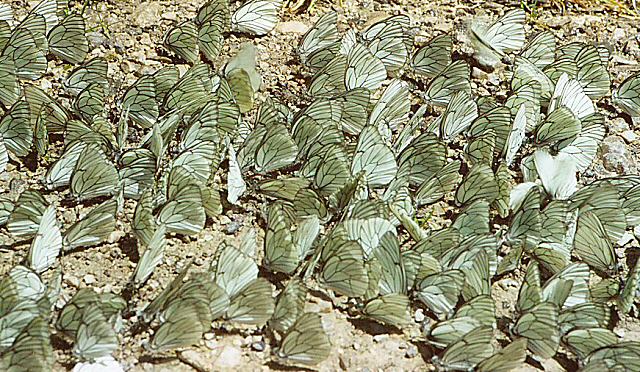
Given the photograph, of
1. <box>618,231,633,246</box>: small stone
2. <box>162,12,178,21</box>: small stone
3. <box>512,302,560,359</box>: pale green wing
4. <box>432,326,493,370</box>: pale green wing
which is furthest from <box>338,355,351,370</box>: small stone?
<box>162,12,178,21</box>: small stone

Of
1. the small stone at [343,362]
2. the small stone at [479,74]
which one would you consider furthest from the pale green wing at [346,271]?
the small stone at [479,74]

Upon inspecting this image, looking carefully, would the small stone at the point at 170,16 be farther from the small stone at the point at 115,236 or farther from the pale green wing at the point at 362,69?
the small stone at the point at 115,236

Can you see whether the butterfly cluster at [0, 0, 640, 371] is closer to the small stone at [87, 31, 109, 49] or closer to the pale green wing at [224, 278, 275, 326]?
the pale green wing at [224, 278, 275, 326]

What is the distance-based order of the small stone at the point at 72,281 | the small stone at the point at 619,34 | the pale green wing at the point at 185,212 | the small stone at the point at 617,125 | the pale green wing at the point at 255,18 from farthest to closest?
the small stone at the point at 619,34, the pale green wing at the point at 255,18, the small stone at the point at 617,125, the pale green wing at the point at 185,212, the small stone at the point at 72,281

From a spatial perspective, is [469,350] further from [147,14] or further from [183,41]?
[147,14]

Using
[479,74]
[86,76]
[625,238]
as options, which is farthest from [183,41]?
[625,238]

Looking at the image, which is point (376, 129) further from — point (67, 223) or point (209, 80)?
point (67, 223)

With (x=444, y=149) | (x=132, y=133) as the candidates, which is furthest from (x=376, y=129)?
(x=132, y=133)

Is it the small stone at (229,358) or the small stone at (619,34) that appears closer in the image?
the small stone at (229,358)
